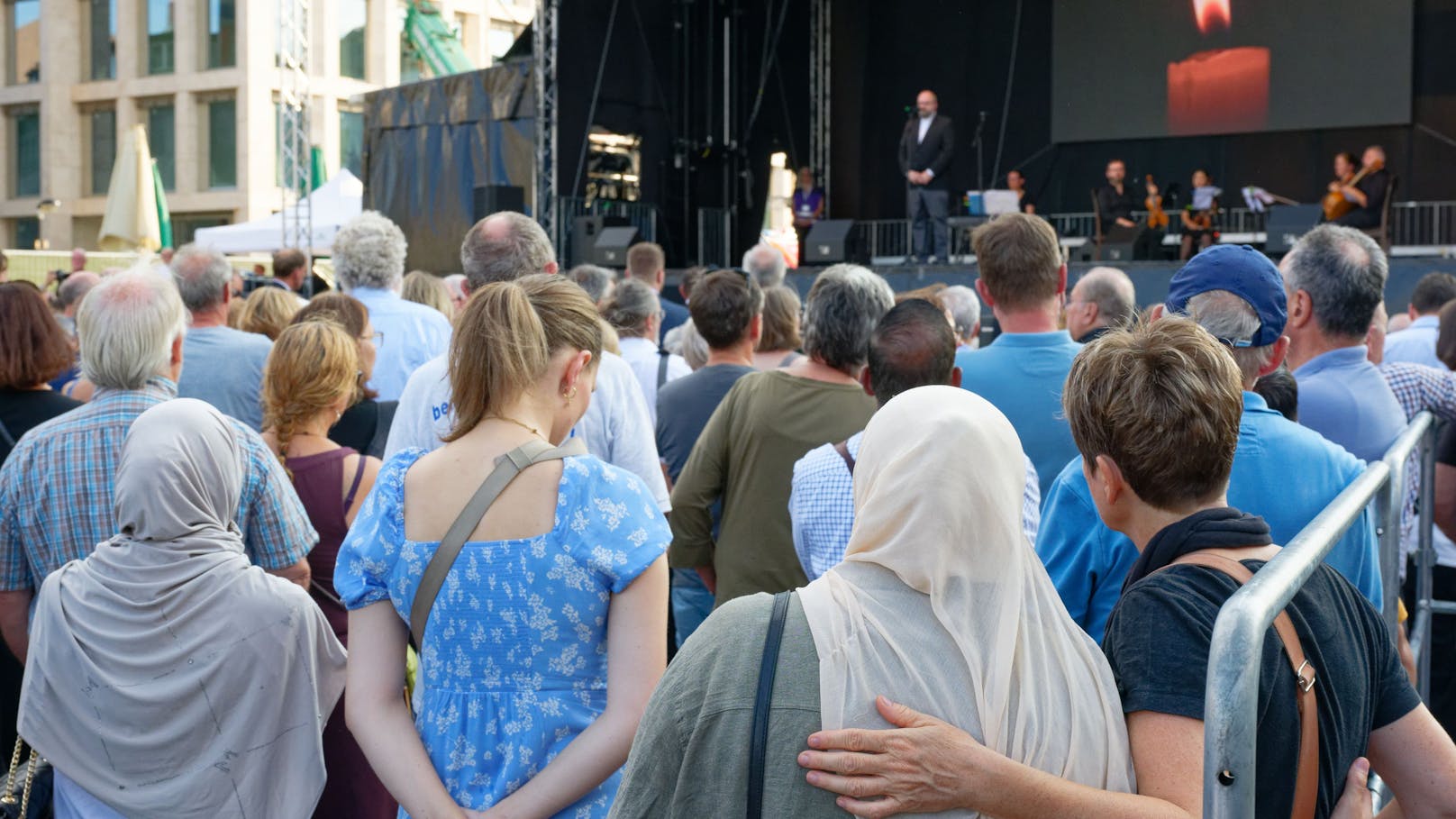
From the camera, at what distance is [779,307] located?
475cm

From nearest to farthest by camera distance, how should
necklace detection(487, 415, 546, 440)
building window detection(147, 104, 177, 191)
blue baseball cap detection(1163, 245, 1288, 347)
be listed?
necklace detection(487, 415, 546, 440) < blue baseball cap detection(1163, 245, 1288, 347) < building window detection(147, 104, 177, 191)

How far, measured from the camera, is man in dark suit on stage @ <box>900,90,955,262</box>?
1399cm

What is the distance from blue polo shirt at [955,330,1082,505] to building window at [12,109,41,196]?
36969mm

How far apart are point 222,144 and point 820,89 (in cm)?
2201

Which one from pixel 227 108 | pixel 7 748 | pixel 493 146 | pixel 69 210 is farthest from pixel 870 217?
pixel 69 210

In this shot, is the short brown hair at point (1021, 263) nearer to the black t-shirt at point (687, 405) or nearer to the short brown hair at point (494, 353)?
the black t-shirt at point (687, 405)

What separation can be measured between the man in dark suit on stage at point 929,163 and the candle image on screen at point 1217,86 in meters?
3.13

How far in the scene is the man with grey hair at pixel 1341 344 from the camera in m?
3.06

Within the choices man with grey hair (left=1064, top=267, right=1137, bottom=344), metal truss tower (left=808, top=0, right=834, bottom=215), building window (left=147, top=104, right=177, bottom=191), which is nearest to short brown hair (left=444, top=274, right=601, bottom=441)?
man with grey hair (left=1064, top=267, right=1137, bottom=344)

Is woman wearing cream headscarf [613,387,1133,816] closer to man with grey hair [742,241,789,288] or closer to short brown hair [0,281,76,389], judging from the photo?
short brown hair [0,281,76,389]

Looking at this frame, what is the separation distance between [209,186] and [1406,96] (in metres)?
27.7

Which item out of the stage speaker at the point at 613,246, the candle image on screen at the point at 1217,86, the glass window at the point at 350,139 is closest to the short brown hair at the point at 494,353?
the stage speaker at the point at 613,246

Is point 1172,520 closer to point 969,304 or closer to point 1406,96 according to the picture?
point 969,304

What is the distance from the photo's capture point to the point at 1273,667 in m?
1.49
